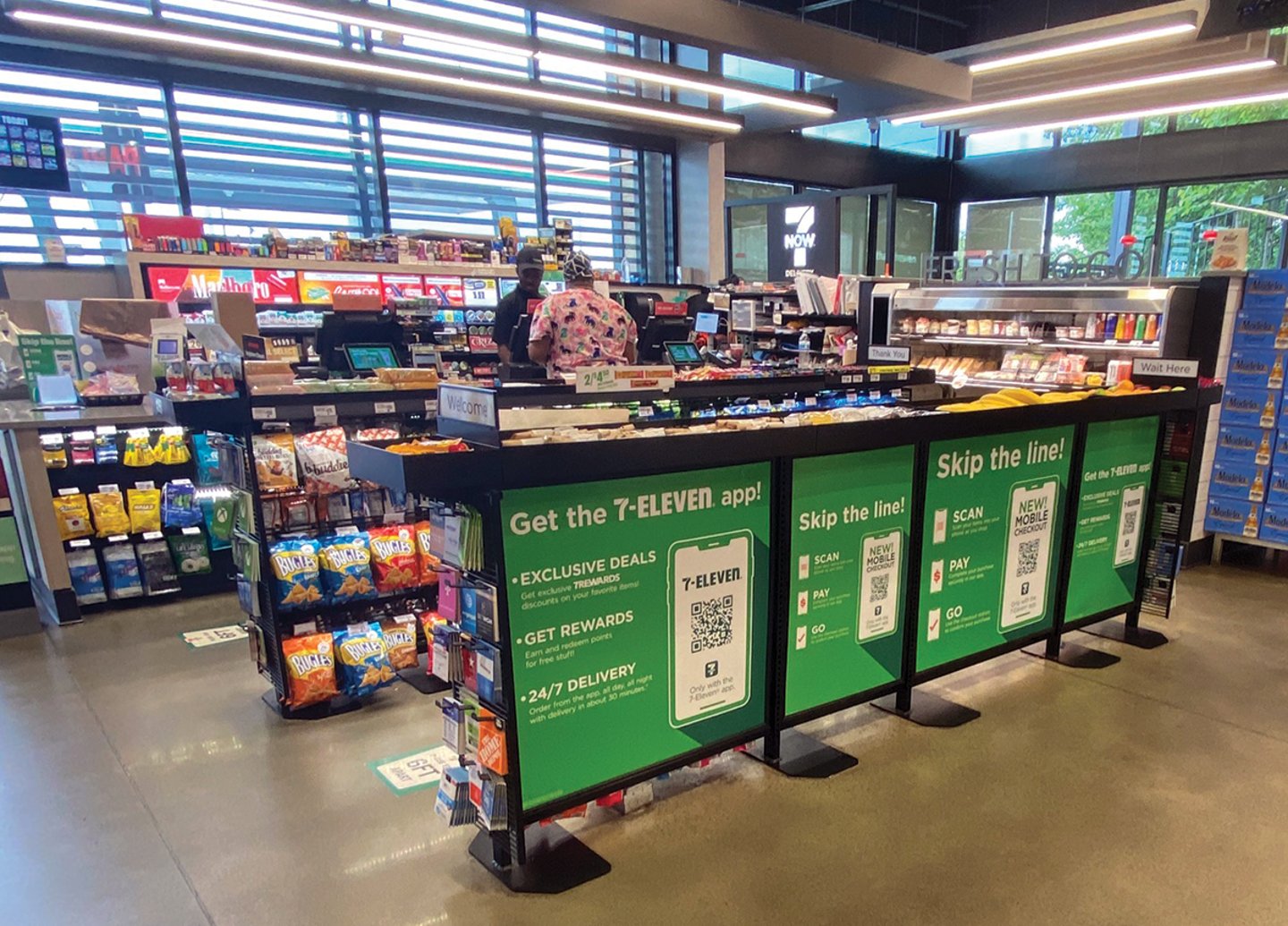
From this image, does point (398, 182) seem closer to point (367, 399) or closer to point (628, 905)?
point (367, 399)

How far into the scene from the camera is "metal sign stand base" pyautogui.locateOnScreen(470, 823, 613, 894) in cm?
236

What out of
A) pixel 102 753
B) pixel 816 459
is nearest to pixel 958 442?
pixel 816 459

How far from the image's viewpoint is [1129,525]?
161 inches

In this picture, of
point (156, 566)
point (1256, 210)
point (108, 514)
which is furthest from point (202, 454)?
point (1256, 210)

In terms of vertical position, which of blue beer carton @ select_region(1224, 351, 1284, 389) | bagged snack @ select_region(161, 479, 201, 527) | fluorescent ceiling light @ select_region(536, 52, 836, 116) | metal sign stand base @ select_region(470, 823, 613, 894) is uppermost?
fluorescent ceiling light @ select_region(536, 52, 836, 116)

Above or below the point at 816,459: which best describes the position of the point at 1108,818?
below

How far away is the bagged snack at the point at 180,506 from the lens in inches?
203

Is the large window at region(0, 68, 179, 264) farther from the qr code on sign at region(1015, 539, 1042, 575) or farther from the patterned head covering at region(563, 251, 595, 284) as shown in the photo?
the qr code on sign at region(1015, 539, 1042, 575)

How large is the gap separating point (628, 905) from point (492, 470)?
4.42 ft

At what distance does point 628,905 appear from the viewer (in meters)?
2.27

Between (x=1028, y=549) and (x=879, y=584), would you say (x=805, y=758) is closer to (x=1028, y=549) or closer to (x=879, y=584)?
(x=879, y=584)

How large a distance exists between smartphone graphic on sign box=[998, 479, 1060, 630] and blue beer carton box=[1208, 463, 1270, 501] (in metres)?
2.74

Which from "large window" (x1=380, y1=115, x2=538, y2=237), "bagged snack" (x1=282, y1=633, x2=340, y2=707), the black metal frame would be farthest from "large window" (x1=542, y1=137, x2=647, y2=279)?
the black metal frame

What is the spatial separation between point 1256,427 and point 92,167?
9.68 metres
